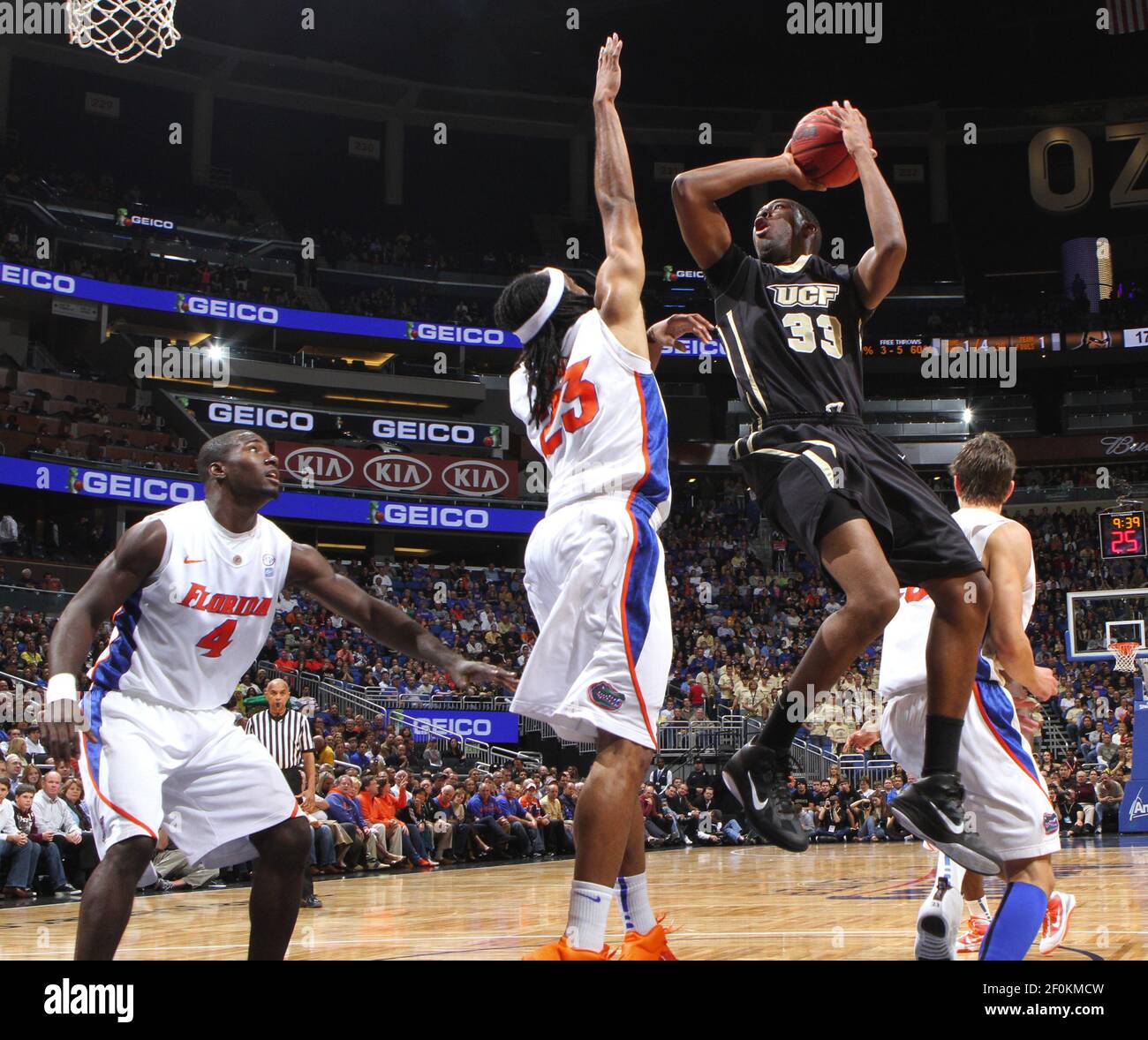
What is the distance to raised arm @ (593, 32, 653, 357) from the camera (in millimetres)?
4043

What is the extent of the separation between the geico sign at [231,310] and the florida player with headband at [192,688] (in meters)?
27.6

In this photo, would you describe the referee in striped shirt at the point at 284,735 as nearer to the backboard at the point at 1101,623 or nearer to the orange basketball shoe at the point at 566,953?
the orange basketball shoe at the point at 566,953

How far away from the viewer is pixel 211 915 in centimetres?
818

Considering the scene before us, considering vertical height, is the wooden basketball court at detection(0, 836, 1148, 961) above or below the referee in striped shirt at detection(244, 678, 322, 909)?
below

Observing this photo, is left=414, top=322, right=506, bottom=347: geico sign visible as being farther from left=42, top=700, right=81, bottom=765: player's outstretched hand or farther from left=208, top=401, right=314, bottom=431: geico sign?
left=42, top=700, right=81, bottom=765: player's outstretched hand

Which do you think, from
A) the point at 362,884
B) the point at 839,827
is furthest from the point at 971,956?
the point at 839,827

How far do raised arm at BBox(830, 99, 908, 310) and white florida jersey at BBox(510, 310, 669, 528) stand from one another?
913 millimetres

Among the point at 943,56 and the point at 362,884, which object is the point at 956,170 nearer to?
the point at 943,56

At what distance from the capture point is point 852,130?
4426 millimetres

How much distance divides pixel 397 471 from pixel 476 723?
9319 millimetres

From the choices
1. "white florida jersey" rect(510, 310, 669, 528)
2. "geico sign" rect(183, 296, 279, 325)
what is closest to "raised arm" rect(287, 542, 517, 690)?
"white florida jersey" rect(510, 310, 669, 528)
